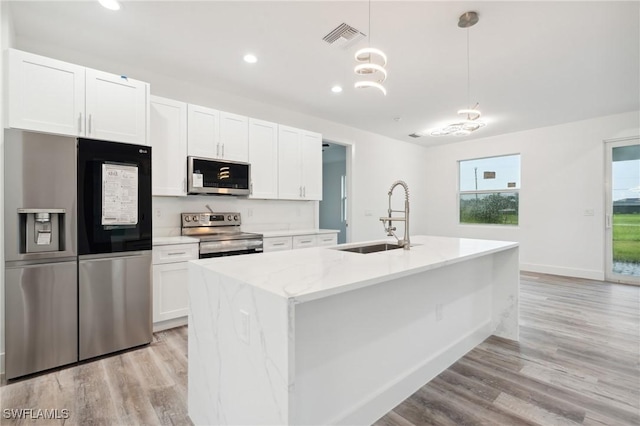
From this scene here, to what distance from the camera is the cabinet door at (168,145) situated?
10.6ft

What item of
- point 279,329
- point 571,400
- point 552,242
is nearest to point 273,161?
point 279,329

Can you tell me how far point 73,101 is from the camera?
2529mm

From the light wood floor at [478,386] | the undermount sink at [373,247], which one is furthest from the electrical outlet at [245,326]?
the undermount sink at [373,247]

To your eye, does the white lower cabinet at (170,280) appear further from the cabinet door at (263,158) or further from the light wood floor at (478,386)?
the cabinet door at (263,158)

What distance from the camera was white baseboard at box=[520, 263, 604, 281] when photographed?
523 centimetres

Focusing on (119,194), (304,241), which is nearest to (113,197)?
(119,194)

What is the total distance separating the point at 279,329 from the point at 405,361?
4.19 feet

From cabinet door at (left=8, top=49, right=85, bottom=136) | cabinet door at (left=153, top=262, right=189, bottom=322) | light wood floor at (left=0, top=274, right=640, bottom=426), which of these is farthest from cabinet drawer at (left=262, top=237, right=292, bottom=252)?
cabinet door at (left=8, top=49, right=85, bottom=136)

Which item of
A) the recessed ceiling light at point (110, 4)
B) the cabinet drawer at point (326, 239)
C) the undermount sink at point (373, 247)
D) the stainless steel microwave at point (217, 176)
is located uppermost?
the recessed ceiling light at point (110, 4)

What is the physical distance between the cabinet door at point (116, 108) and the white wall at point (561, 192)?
20.9ft

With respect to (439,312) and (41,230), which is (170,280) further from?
(439,312)

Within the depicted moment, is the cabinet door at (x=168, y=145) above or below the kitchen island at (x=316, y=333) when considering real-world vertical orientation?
above

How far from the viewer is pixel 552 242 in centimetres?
Result: 570

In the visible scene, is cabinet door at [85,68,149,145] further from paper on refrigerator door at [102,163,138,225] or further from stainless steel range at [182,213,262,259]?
stainless steel range at [182,213,262,259]
